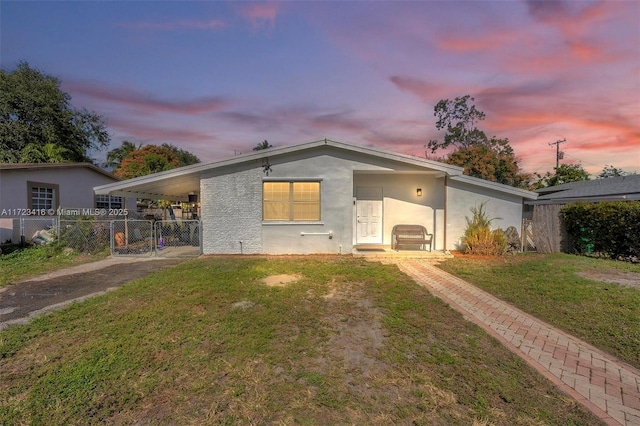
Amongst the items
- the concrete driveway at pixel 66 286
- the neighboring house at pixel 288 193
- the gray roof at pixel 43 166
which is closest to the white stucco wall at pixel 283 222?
the neighboring house at pixel 288 193

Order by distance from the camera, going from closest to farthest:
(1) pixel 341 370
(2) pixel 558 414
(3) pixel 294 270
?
(2) pixel 558 414 < (1) pixel 341 370 < (3) pixel 294 270

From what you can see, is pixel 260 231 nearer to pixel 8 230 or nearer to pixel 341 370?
pixel 341 370

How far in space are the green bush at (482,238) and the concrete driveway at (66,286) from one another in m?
9.96

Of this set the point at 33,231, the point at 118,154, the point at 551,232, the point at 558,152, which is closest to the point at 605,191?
the point at 551,232

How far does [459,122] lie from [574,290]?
3321cm

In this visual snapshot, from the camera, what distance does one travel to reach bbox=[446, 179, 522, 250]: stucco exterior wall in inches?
428

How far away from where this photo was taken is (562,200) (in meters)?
17.3

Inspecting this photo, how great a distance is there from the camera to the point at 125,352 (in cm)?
346

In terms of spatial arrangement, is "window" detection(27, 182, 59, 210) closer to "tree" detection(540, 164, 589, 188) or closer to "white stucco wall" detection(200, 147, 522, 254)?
"white stucco wall" detection(200, 147, 522, 254)

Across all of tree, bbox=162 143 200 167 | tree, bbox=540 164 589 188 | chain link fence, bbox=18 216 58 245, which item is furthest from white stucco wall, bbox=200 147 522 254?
tree, bbox=162 143 200 167

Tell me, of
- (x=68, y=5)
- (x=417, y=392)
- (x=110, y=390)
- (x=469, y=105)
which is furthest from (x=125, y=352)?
(x=469, y=105)

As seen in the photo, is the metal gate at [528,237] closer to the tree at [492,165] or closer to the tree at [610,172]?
the tree at [492,165]

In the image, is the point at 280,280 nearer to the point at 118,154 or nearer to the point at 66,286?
the point at 66,286

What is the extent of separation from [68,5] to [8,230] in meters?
8.80
